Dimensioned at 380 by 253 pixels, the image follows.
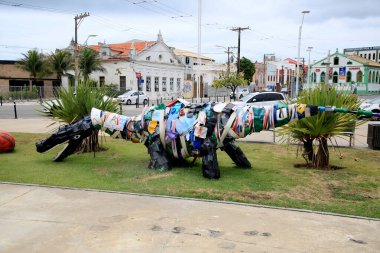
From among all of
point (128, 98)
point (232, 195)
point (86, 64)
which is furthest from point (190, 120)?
point (86, 64)

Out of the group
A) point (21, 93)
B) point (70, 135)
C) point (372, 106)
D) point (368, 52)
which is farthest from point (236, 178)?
point (368, 52)

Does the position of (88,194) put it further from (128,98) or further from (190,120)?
(128,98)

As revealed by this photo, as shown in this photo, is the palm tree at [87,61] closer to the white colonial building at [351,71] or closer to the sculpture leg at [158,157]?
the white colonial building at [351,71]

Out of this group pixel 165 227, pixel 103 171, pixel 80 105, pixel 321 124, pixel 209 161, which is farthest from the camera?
pixel 80 105

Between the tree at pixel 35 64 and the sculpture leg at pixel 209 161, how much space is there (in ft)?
122

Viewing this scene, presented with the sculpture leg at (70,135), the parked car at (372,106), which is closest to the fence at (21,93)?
the parked car at (372,106)

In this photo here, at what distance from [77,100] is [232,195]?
569cm

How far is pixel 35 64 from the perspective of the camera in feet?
134

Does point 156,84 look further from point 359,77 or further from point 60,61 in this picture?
point 359,77

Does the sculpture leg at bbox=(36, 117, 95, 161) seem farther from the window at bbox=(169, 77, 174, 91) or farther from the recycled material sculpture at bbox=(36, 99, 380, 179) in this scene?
the window at bbox=(169, 77, 174, 91)

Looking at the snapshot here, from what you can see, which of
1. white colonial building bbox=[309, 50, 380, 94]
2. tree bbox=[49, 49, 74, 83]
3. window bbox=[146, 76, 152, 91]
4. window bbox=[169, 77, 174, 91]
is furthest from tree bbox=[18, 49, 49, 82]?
white colonial building bbox=[309, 50, 380, 94]

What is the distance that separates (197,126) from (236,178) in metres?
1.25

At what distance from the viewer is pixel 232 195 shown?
21.3 ft

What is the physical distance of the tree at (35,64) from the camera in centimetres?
4059
